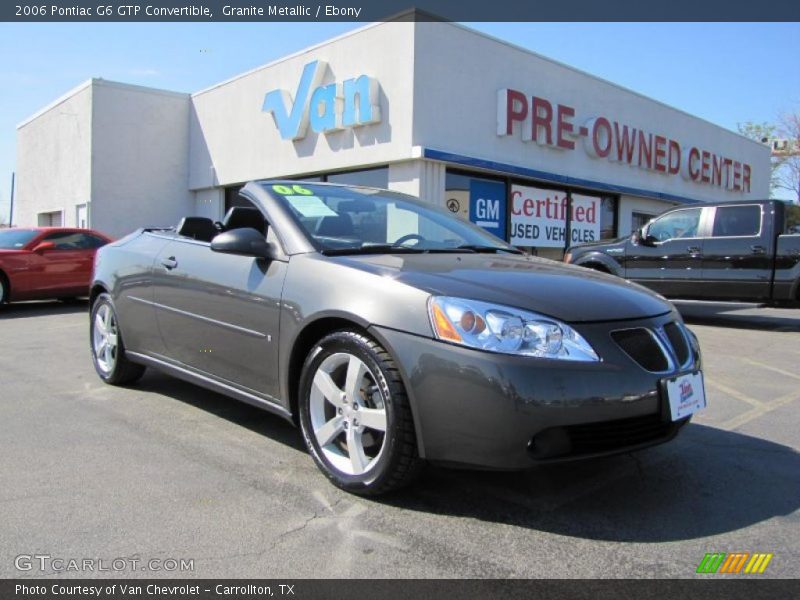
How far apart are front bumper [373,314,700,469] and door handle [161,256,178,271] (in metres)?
2.07

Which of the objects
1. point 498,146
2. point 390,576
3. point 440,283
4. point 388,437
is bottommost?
point 390,576

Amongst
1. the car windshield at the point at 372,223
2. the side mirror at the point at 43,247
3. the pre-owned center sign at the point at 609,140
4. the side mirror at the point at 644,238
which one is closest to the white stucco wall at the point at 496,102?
the pre-owned center sign at the point at 609,140

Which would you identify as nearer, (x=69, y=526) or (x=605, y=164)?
(x=69, y=526)

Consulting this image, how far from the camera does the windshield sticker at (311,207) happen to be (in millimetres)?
3750

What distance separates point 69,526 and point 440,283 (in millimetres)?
1849

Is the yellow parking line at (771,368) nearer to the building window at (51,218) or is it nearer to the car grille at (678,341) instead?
the car grille at (678,341)

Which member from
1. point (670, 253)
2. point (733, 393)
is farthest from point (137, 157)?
point (733, 393)

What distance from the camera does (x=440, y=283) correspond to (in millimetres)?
2885

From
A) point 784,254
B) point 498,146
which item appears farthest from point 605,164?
point 784,254

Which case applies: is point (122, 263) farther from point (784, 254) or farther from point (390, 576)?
point (784, 254)

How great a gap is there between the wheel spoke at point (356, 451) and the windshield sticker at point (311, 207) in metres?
1.32

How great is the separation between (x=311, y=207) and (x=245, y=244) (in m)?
0.54

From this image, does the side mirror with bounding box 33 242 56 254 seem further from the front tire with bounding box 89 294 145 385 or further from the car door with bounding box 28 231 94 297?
the front tire with bounding box 89 294 145 385

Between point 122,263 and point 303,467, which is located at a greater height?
point 122,263
